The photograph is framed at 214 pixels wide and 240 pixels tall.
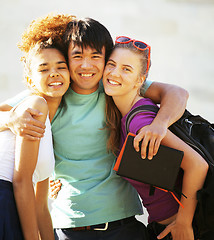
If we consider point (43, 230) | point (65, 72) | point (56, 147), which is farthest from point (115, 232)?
point (65, 72)

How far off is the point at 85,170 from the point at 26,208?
0.46 meters

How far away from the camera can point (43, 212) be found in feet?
6.50

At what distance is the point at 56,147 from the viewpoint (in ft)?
6.73

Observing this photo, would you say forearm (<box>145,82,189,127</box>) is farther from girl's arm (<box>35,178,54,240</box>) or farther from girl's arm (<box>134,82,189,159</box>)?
girl's arm (<box>35,178,54,240</box>)

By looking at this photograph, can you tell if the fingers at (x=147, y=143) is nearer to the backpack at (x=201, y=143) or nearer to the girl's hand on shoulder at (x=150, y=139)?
the girl's hand on shoulder at (x=150, y=139)

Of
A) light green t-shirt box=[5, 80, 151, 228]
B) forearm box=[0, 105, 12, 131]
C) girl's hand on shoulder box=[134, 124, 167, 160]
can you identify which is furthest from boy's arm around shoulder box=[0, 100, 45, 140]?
girl's hand on shoulder box=[134, 124, 167, 160]

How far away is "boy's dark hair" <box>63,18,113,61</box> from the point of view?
200 centimetres

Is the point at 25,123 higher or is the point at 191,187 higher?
the point at 25,123

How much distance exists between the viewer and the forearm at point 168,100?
187 centimetres

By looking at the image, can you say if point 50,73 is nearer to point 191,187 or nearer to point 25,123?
point 25,123

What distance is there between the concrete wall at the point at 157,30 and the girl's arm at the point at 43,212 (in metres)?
3.54

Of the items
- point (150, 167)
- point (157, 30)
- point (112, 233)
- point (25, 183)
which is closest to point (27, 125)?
point (25, 183)

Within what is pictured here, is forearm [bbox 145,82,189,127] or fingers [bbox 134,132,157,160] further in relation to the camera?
forearm [bbox 145,82,189,127]

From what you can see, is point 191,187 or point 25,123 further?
point 191,187
